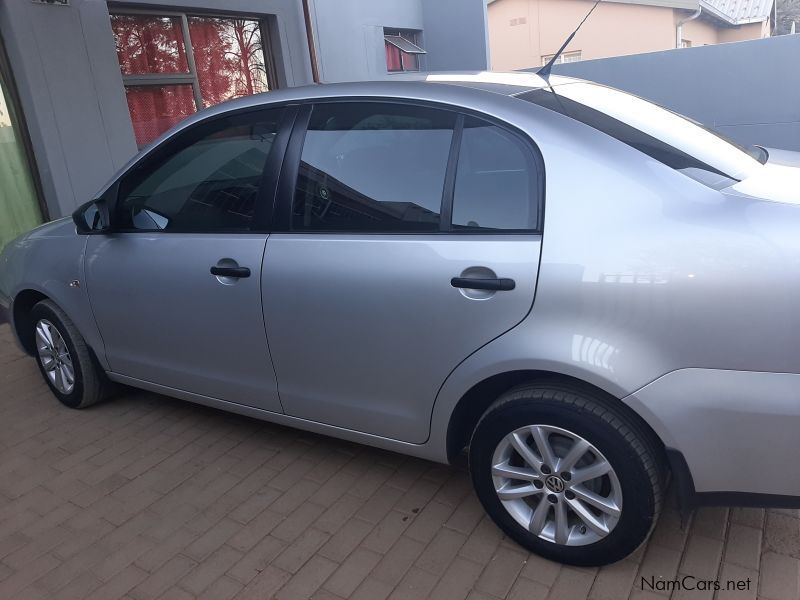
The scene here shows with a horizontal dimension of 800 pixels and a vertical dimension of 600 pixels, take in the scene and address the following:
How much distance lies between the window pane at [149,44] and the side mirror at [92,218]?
3949 mm

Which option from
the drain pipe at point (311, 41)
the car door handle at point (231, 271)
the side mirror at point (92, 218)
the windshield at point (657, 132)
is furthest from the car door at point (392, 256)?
the drain pipe at point (311, 41)

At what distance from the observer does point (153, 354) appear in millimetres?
3424

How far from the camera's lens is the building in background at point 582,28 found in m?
19.9

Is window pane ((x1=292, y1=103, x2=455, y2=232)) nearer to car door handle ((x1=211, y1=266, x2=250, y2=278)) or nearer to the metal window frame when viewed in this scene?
car door handle ((x1=211, y1=266, x2=250, y2=278))

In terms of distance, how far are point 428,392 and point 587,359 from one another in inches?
26.2

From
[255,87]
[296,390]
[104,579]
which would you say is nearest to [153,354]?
[296,390]

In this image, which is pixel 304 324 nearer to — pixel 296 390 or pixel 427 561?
pixel 296 390

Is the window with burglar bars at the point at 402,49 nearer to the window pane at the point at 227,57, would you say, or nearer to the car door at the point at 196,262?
the window pane at the point at 227,57

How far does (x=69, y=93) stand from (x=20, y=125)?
52 centimetres

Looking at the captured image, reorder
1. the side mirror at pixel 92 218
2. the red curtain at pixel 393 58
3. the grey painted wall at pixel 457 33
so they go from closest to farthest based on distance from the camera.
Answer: the side mirror at pixel 92 218
the red curtain at pixel 393 58
the grey painted wall at pixel 457 33

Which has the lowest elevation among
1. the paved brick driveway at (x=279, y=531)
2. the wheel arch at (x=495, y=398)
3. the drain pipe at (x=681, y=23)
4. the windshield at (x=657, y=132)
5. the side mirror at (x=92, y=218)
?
the paved brick driveway at (x=279, y=531)

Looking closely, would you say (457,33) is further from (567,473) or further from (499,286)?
(567,473)

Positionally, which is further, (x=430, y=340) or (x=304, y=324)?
(x=304, y=324)

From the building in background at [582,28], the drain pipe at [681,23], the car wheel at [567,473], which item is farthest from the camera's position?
the drain pipe at [681,23]
